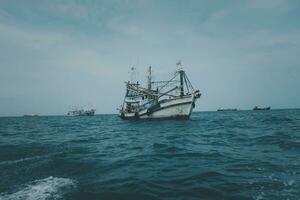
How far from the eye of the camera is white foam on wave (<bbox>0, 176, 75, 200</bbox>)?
6953 millimetres

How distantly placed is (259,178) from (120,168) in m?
5.63

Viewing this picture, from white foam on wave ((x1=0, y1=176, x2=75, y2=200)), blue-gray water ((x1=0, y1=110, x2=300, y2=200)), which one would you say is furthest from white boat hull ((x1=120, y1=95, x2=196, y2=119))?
white foam on wave ((x1=0, y1=176, x2=75, y2=200))

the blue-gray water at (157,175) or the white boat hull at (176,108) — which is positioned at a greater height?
the white boat hull at (176,108)

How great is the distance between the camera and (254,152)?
12641 millimetres

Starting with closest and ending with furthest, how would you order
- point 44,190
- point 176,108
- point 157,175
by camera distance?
point 44,190 < point 157,175 < point 176,108

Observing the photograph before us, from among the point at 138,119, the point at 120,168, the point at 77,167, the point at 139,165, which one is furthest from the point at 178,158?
the point at 138,119

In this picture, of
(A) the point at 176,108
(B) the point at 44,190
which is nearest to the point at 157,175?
(B) the point at 44,190

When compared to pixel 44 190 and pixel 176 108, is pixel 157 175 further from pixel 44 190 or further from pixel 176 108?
pixel 176 108

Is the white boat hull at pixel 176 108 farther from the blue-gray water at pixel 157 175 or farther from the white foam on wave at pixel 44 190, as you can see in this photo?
the white foam on wave at pixel 44 190

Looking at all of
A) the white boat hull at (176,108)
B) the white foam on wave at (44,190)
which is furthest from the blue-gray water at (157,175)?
the white boat hull at (176,108)

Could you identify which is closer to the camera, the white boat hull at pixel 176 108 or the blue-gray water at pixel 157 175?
the blue-gray water at pixel 157 175

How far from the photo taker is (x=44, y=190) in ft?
24.5

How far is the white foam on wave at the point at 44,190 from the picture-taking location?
695 cm

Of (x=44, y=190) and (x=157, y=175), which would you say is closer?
(x=44, y=190)
